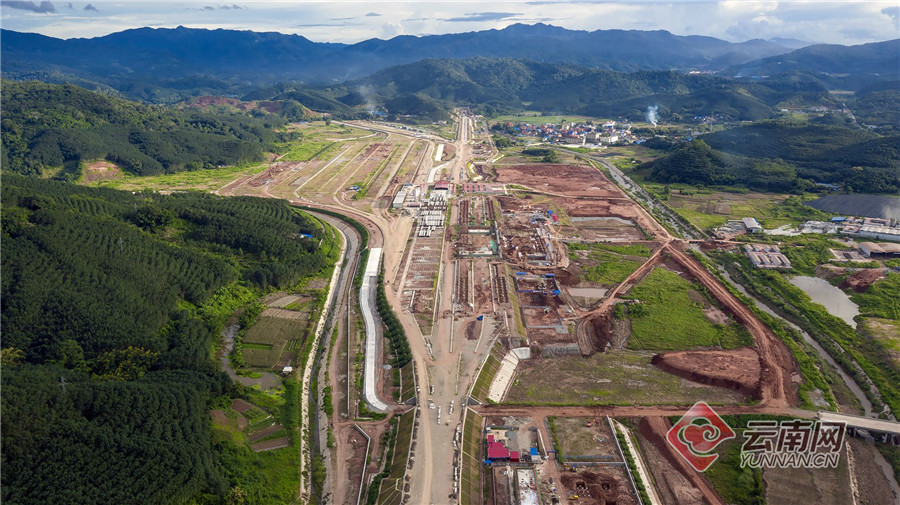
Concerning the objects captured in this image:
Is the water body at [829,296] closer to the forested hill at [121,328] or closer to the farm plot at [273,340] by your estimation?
the farm plot at [273,340]

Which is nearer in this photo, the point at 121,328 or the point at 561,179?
the point at 121,328

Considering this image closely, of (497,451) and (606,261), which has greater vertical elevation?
(606,261)

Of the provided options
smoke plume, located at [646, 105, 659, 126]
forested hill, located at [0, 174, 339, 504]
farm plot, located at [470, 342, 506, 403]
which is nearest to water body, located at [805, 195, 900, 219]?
farm plot, located at [470, 342, 506, 403]

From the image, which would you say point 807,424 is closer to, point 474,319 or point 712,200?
point 474,319

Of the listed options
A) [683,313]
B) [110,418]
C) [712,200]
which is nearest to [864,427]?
[683,313]

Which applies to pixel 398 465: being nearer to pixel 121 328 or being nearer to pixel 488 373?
pixel 488 373

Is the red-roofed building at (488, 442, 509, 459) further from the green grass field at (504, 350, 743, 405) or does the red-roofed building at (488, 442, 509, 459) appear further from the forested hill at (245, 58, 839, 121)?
the forested hill at (245, 58, 839, 121)

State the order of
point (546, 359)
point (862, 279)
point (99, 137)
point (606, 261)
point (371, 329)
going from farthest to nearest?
point (99, 137) → point (606, 261) → point (862, 279) → point (371, 329) → point (546, 359)

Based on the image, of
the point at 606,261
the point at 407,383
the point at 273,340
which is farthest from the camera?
the point at 606,261
